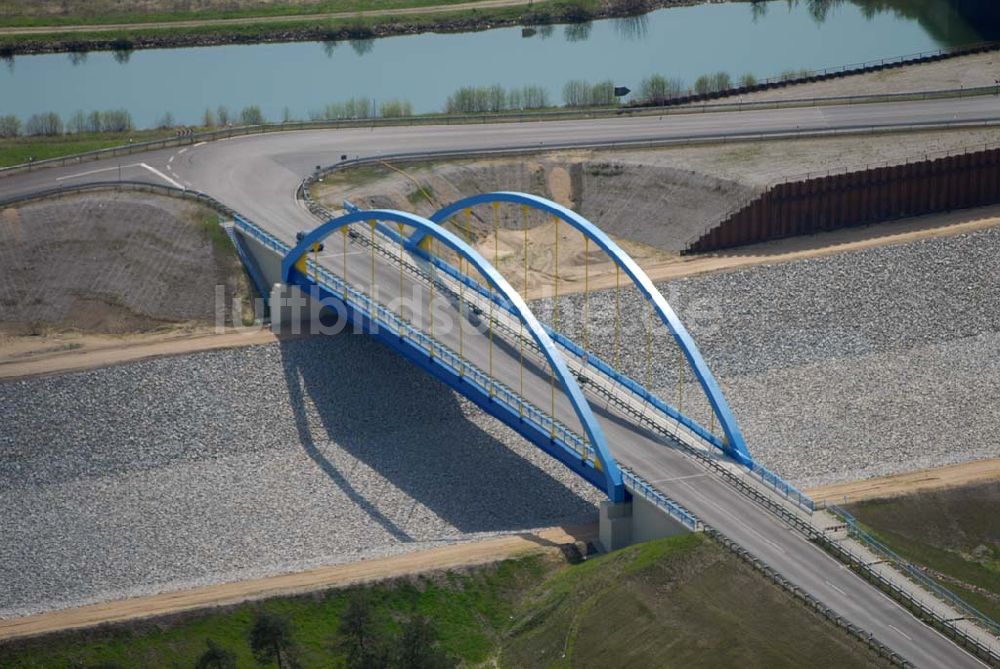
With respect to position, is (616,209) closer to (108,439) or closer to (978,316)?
(978,316)

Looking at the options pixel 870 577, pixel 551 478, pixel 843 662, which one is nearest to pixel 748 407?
pixel 551 478

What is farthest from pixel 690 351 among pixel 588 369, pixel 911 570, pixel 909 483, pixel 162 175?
pixel 162 175

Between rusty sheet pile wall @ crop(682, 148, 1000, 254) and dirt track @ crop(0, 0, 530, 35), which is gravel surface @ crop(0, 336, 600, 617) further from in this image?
dirt track @ crop(0, 0, 530, 35)

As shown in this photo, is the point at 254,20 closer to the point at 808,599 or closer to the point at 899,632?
the point at 808,599

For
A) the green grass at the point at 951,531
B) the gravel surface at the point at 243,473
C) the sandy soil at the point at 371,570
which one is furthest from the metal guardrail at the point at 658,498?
the green grass at the point at 951,531

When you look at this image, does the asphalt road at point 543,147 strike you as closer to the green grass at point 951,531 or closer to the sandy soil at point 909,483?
the green grass at point 951,531

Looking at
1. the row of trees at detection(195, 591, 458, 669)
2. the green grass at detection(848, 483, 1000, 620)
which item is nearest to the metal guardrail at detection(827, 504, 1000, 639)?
the green grass at detection(848, 483, 1000, 620)
